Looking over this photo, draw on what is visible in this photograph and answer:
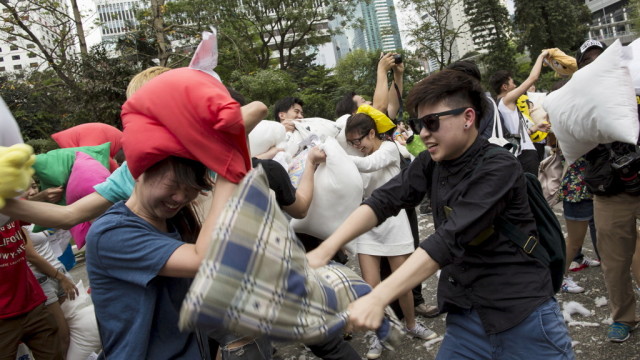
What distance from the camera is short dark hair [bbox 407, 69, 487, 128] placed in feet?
6.46

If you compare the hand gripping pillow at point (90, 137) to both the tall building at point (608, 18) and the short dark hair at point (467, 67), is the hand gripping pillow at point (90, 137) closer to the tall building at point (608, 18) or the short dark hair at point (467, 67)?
the short dark hair at point (467, 67)

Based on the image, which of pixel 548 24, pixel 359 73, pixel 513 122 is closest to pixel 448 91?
pixel 513 122

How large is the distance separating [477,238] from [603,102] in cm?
129

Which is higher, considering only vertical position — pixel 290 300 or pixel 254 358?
pixel 290 300

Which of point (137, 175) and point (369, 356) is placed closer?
point (137, 175)

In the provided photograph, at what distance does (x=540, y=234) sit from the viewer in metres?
2.04

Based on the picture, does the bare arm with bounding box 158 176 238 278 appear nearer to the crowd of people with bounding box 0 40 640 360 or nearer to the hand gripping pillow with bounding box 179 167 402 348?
the crowd of people with bounding box 0 40 640 360

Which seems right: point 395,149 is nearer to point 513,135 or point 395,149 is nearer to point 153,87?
point 513,135

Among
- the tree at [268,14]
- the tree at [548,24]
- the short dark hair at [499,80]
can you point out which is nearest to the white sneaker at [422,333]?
the short dark hair at [499,80]

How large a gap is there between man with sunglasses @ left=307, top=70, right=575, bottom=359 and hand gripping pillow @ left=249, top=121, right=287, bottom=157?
1.53 meters

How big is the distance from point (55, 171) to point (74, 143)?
72 centimetres

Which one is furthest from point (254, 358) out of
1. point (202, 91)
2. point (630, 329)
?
point (630, 329)

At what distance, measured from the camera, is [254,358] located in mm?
1997

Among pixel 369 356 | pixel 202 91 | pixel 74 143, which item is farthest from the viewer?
pixel 369 356
